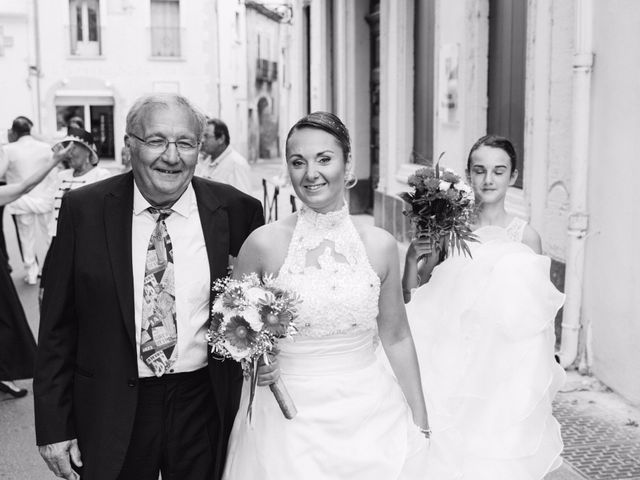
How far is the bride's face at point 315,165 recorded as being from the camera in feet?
9.99

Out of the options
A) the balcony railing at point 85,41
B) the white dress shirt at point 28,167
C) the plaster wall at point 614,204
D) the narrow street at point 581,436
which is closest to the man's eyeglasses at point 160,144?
the narrow street at point 581,436

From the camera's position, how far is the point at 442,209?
4438 mm

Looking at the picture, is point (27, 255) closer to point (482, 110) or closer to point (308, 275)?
point (482, 110)

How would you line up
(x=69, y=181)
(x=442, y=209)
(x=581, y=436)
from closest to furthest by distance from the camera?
(x=442, y=209), (x=581, y=436), (x=69, y=181)

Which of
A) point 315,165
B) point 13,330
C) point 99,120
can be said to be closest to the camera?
point 315,165

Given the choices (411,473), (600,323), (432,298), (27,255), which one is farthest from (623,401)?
Answer: (27,255)

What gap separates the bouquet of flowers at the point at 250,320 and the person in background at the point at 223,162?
6064 mm

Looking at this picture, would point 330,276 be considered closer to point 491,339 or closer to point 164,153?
point 164,153

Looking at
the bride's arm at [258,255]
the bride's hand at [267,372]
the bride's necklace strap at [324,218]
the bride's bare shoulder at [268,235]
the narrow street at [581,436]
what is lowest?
the narrow street at [581,436]

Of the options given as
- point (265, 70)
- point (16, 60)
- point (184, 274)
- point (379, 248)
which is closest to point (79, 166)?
point (184, 274)

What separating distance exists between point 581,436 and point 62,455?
11.7 feet

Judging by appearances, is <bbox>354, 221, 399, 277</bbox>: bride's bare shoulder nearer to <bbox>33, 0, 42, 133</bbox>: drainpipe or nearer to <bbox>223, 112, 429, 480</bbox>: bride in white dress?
<bbox>223, 112, 429, 480</bbox>: bride in white dress

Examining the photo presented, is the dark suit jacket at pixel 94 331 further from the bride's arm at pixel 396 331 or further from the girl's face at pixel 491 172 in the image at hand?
the girl's face at pixel 491 172

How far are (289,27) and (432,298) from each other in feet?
60.4
